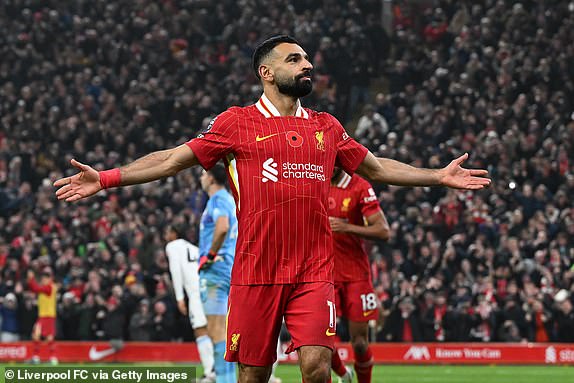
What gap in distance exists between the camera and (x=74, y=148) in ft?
98.3

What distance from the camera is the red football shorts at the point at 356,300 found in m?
11.7

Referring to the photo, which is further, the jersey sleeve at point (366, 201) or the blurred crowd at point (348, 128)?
the blurred crowd at point (348, 128)

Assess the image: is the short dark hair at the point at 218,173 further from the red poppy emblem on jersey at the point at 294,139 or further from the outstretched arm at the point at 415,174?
the red poppy emblem on jersey at the point at 294,139

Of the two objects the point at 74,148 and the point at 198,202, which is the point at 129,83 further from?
the point at 198,202

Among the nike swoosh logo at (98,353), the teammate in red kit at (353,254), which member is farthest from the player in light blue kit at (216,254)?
the nike swoosh logo at (98,353)

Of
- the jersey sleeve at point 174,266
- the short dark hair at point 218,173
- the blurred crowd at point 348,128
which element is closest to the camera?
the short dark hair at point 218,173

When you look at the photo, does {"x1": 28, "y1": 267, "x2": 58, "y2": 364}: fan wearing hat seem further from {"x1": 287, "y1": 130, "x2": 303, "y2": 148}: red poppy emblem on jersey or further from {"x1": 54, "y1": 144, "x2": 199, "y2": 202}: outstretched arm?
{"x1": 287, "y1": 130, "x2": 303, "y2": 148}: red poppy emblem on jersey

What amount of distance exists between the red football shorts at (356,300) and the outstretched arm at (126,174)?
4605 mm

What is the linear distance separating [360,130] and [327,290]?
2137cm

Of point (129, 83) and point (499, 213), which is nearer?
point (499, 213)

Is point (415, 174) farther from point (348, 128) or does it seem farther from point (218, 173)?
point (348, 128)

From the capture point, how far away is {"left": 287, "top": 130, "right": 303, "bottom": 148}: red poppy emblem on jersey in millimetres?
7457

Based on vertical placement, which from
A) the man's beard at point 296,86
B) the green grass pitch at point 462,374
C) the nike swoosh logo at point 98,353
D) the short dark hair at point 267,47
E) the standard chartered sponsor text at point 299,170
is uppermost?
the short dark hair at point 267,47

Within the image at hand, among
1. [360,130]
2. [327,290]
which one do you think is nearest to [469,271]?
[360,130]
